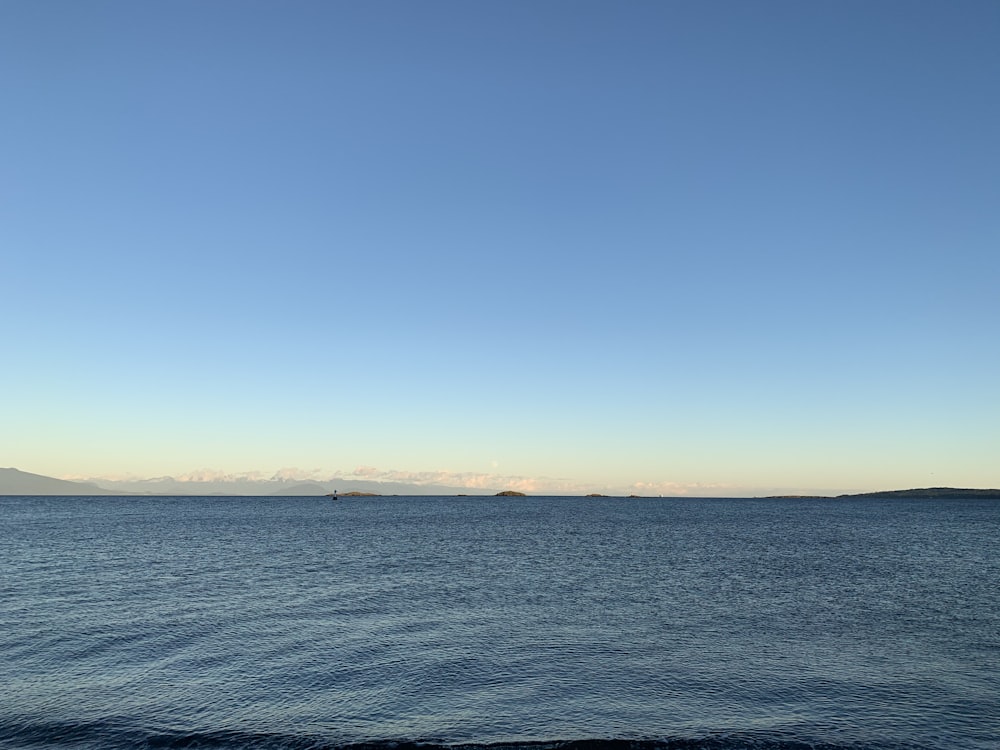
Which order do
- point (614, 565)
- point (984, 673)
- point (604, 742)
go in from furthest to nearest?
point (614, 565)
point (984, 673)
point (604, 742)

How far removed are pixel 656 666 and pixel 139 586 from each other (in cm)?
4708

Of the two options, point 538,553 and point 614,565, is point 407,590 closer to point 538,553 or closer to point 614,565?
point 614,565

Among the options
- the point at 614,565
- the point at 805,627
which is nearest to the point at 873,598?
the point at 805,627

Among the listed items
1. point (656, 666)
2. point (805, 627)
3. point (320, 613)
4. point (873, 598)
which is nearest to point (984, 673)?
point (805, 627)

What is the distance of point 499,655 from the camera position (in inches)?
1400

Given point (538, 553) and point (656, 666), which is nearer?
point (656, 666)

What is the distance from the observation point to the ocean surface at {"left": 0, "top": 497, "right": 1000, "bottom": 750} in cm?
2570

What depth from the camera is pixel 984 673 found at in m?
33.2

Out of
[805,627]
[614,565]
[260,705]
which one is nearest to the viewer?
[260,705]

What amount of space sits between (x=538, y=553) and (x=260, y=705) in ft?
204

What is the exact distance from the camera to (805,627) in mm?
43219

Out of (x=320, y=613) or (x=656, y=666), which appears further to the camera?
(x=320, y=613)

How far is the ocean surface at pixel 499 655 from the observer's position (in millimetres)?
25703

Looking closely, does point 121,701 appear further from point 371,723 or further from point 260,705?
point 371,723
